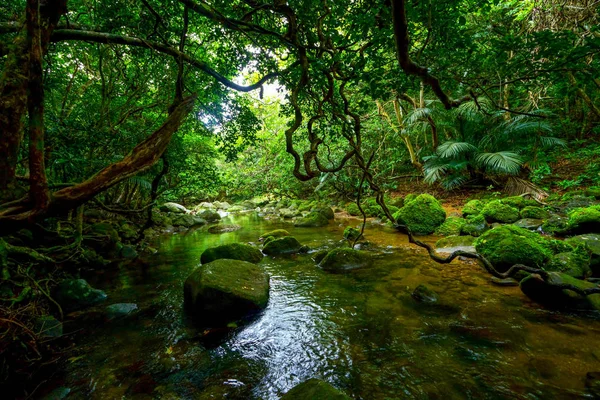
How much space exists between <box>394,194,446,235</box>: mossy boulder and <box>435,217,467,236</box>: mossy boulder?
0.20 meters

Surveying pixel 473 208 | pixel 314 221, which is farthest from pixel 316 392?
pixel 314 221

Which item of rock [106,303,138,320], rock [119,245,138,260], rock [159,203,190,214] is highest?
rock [159,203,190,214]

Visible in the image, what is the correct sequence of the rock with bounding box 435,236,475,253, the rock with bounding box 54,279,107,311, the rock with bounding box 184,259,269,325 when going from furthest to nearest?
1. the rock with bounding box 435,236,475,253
2. the rock with bounding box 54,279,107,311
3. the rock with bounding box 184,259,269,325

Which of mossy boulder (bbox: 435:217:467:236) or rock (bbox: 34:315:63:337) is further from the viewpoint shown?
mossy boulder (bbox: 435:217:467:236)

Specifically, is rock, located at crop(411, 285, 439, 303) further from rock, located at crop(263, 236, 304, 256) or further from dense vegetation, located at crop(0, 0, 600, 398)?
rock, located at crop(263, 236, 304, 256)

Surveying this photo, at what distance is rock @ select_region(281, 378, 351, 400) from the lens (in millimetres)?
1906

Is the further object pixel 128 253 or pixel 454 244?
pixel 128 253

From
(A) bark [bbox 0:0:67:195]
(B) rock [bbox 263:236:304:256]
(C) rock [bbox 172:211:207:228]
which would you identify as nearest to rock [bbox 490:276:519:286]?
Answer: (B) rock [bbox 263:236:304:256]

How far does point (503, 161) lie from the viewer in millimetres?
9117

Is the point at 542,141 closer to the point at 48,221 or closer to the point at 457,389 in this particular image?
the point at 457,389

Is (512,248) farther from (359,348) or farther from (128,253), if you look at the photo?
(128,253)

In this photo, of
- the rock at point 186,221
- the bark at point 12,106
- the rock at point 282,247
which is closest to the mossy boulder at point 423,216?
the rock at point 282,247

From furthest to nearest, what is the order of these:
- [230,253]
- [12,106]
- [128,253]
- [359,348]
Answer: [128,253] < [230,253] < [359,348] < [12,106]

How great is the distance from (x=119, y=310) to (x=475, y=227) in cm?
801
